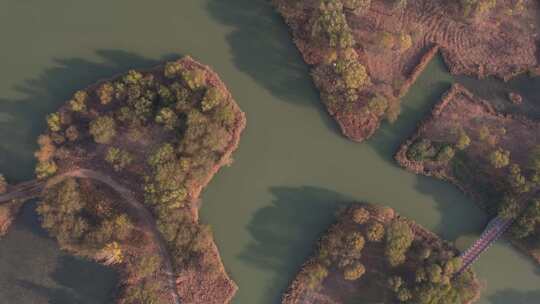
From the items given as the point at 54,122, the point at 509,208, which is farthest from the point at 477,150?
the point at 54,122

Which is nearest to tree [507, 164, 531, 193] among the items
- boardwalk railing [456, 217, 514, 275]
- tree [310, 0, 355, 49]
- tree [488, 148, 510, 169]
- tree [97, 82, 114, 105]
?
tree [488, 148, 510, 169]

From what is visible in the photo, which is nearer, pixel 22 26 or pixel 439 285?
pixel 439 285

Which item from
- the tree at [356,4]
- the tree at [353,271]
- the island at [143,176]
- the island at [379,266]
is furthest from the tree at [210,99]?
the tree at [353,271]

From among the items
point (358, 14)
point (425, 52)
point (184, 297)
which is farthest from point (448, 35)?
point (184, 297)

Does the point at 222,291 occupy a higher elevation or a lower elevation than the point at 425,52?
lower

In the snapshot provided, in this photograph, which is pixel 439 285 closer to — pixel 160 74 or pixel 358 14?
pixel 358 14

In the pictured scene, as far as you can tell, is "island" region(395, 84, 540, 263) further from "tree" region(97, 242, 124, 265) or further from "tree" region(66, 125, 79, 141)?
"tree" region(66, 125, 79, 141)

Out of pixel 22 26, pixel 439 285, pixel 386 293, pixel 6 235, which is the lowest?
pixel 6 235
